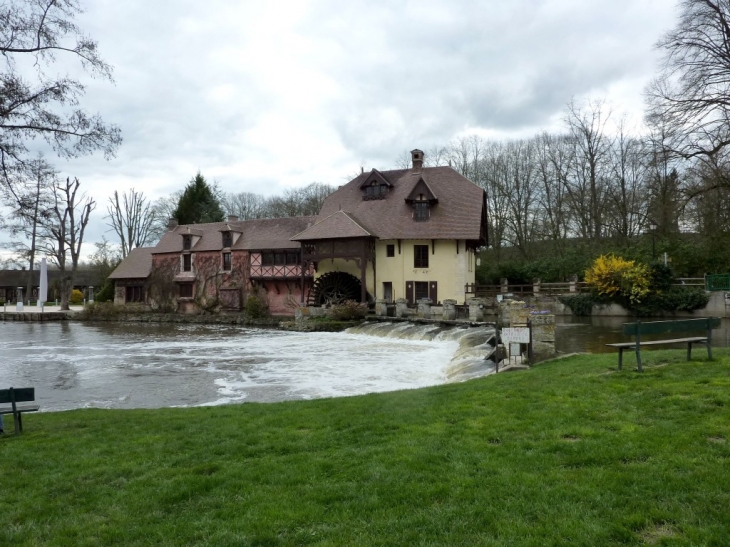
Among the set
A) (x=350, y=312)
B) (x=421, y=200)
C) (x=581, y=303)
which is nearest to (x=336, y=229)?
(x=421, y=200)

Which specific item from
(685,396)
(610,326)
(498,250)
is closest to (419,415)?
(685,396)

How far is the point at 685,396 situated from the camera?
18.9 ft

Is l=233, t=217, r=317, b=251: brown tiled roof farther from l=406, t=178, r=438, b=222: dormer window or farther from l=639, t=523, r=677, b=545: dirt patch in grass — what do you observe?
l=639, t=523, r=677, b=545: dirt patch in grass

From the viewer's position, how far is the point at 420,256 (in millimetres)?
29719

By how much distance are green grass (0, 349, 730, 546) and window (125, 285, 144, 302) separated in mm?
35465

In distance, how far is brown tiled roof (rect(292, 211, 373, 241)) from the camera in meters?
29.5

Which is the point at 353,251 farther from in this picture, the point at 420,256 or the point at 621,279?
the point at 621,279

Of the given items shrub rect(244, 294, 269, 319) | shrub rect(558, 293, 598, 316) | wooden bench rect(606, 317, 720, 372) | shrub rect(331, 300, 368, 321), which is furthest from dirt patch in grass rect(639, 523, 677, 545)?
shrub rect(244, 294, 269, 319)

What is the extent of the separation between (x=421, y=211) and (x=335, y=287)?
Answer: 6.93 metres

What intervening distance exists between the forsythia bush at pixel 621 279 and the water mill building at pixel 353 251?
679 cm

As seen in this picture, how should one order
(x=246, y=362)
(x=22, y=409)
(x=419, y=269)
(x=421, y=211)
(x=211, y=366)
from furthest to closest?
(x=421, y=211), (x=419, y=269), (x=246, y=362), (x=211, y=366), (x=22, y=409)

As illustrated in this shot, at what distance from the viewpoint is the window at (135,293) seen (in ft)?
131

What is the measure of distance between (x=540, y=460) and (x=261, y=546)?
92.6 inches

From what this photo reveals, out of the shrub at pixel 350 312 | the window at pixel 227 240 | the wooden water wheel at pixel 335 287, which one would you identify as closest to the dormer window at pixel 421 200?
the wooden water wheel at pixel 335 287
